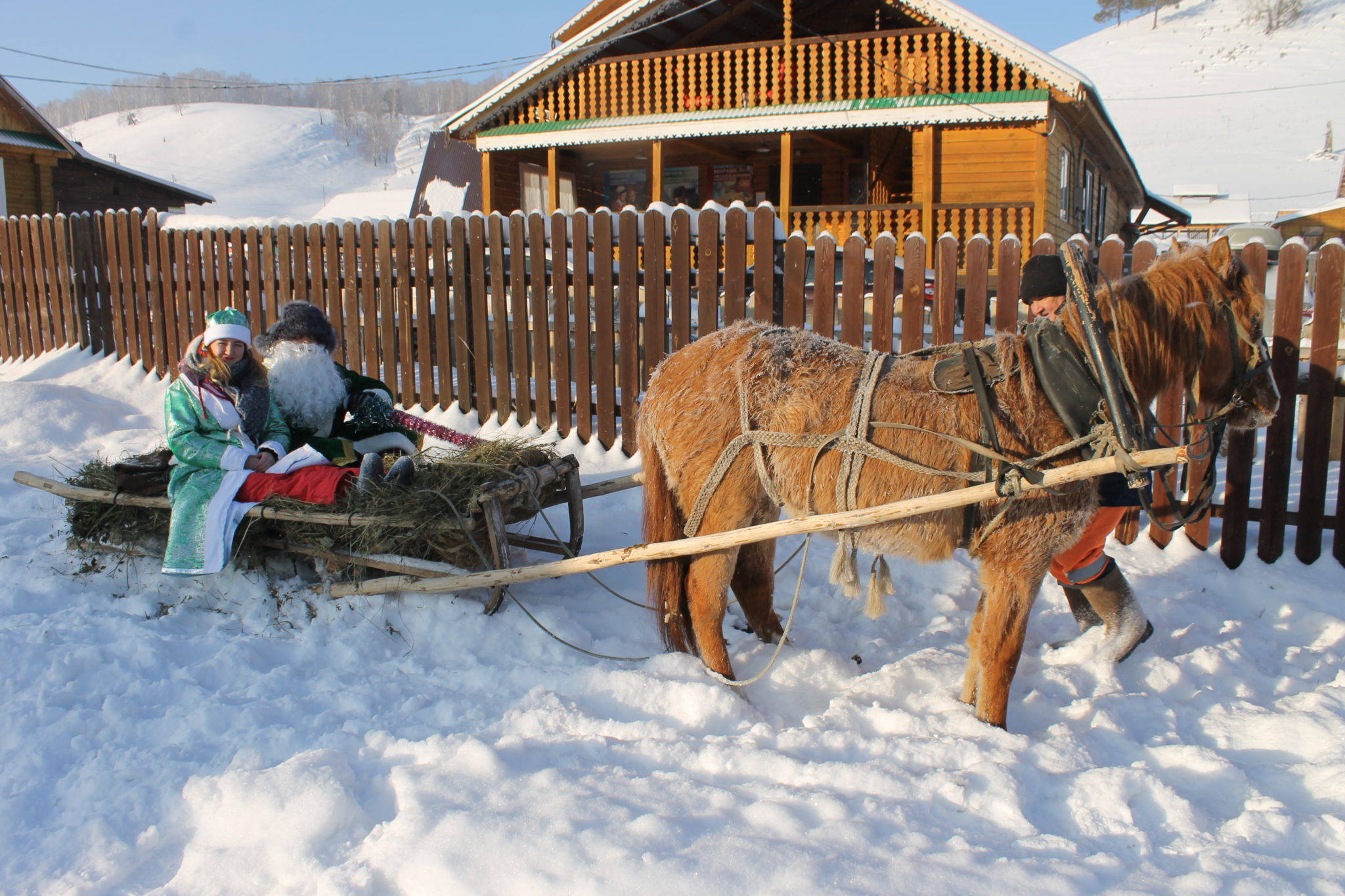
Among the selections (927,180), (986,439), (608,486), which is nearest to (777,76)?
(927,180)

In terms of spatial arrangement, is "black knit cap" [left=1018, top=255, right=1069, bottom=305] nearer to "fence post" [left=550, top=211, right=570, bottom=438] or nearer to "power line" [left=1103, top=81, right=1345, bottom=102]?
"fence post" [left=550, top=211, right=570, bottom=438]

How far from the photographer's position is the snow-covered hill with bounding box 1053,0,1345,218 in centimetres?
4812

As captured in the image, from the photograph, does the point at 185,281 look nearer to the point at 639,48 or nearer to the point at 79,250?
the point at 79,250

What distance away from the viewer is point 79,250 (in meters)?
8.91

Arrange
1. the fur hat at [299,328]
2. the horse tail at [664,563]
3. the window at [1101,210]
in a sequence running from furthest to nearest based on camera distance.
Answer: the window at [1101,210] < the fur hat at [299,328] < the horse tail at [664,563]

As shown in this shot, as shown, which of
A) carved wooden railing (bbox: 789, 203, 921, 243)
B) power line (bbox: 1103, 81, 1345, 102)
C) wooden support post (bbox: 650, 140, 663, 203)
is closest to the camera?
carved wooden railing (bbox: 789, 203, 921, 243)

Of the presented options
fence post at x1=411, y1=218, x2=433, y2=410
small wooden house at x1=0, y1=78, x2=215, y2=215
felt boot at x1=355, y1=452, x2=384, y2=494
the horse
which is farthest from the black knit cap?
small wooden house at x1=0, y1=78, x2=215, y2=215

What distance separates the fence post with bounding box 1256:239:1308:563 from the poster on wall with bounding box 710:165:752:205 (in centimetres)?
1503

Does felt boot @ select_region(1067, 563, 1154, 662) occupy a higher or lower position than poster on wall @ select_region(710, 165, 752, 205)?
lower

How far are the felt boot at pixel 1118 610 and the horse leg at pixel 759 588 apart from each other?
1.33 m

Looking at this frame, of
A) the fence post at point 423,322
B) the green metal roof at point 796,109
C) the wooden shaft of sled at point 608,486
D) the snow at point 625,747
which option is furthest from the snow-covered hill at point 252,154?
the snow at point 625,747

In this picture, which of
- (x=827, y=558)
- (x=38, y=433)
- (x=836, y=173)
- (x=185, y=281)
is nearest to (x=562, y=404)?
(x=827, y=558)

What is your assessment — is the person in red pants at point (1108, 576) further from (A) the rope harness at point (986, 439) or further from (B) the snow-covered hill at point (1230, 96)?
(B) the snow-covered hill at point (1230, 96)

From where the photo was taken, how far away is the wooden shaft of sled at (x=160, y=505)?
3.28 meters
